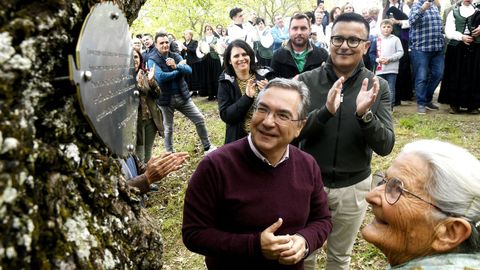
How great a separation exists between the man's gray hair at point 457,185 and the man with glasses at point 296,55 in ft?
9.84

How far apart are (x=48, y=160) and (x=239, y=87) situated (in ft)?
10.5

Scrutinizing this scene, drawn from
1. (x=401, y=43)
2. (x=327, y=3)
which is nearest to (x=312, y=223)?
(x=401, y=43)

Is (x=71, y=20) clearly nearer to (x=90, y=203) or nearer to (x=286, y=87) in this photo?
(x=90, y=203)

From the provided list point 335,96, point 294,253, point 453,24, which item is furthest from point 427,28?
point 294,253

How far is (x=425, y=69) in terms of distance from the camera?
7852 millimetres

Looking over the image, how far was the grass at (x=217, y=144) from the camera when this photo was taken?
4129 mm

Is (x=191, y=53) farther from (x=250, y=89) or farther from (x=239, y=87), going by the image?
(x=250, y=89)

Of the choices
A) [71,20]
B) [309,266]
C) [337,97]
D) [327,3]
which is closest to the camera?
[71,20]

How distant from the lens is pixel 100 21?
128cm

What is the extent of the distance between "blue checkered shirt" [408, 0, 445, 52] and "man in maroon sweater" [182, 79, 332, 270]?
637cm

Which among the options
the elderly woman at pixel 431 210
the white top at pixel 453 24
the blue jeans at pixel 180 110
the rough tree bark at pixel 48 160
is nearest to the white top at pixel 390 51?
the white top at pixel 453 24

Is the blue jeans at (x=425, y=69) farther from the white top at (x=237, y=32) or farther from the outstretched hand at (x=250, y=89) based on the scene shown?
the outstretched hand at (x=250, y=89)

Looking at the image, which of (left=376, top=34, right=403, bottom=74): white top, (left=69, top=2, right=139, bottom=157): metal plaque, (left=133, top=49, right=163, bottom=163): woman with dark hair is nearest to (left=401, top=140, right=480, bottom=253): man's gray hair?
(left=69, top=2, right=139, bottom=157): metal plaque

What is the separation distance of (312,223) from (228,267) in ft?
1.78
